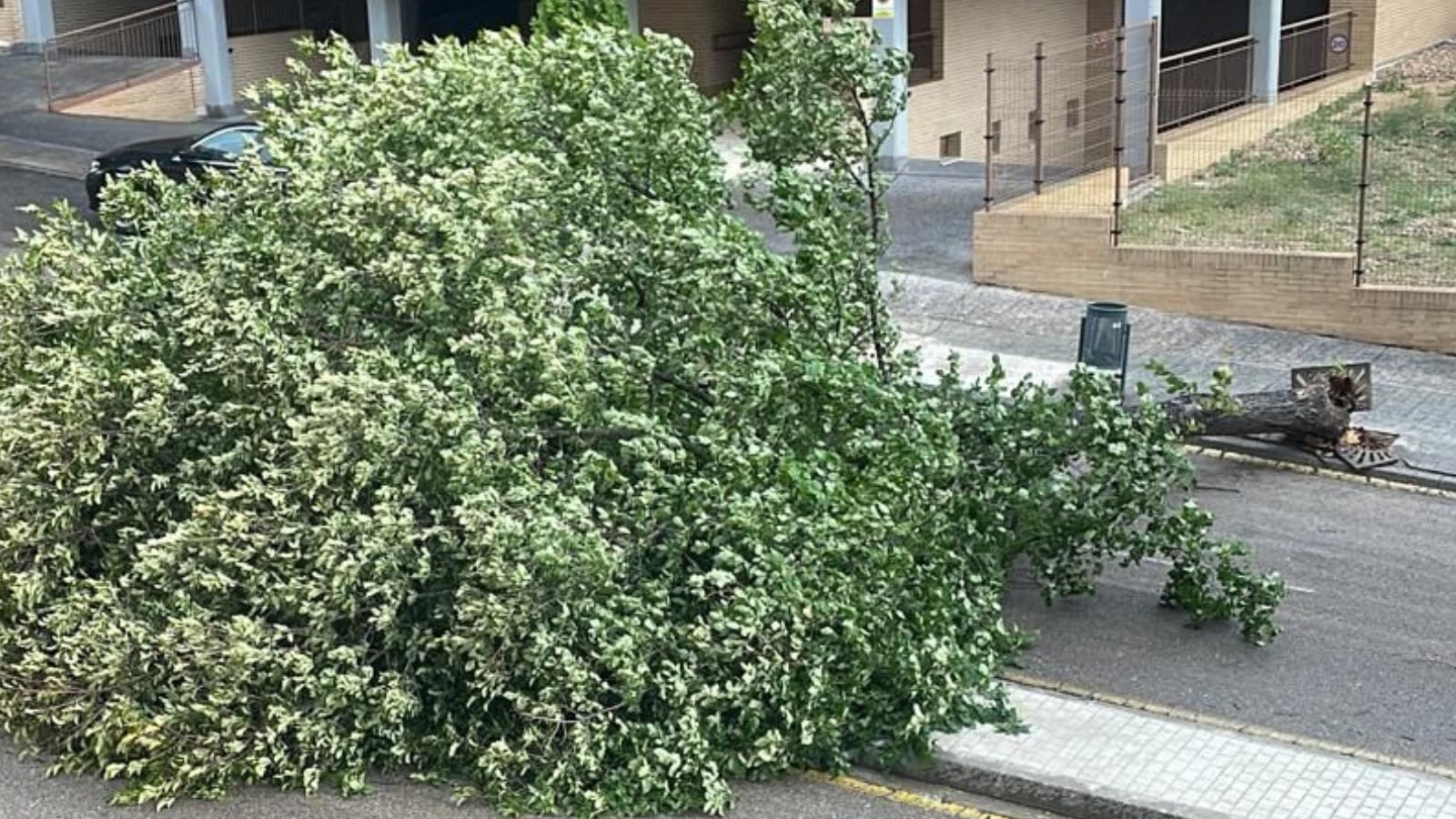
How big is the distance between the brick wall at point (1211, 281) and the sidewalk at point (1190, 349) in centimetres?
15

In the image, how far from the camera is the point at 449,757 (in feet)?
28.9

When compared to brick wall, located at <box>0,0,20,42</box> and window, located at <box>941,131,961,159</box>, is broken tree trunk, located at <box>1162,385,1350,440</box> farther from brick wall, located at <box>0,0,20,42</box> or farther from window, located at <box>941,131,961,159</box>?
brick wall, located at <box>0,0,20,42</box>

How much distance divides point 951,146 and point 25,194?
44.0 ft

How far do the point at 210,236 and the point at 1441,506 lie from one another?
875 centimetres

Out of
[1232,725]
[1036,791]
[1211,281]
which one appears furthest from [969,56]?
[1036,791]

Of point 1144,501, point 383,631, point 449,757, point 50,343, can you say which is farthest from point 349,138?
point 1144,501

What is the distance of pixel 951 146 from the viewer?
91.7 ft

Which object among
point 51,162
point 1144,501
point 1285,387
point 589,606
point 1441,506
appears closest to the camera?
point 589,606

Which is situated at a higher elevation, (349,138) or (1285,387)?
(349,138)

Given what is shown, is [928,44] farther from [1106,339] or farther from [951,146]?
[1106,339]

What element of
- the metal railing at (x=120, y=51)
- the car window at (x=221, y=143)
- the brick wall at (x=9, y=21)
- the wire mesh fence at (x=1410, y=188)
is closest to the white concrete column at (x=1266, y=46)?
the wire mesh fence at (x=1410, y=188)

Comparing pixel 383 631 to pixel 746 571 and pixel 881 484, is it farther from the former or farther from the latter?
pixel 881 484

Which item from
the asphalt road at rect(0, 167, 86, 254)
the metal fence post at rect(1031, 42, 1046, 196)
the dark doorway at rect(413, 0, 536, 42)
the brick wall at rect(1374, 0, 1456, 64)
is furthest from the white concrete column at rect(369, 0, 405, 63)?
the brick wall at rect(1374, 0, 1456, 64)

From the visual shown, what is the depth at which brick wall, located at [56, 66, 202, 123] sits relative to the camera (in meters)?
30.6
